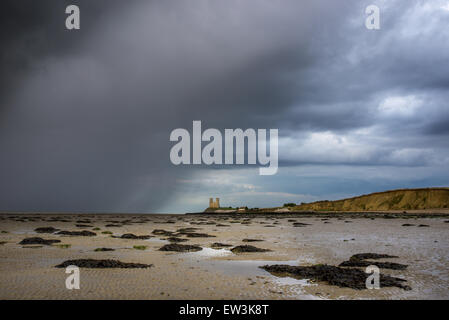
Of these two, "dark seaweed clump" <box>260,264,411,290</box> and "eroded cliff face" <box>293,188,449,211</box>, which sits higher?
"dark seaweed clump" <box>260,264,411,290</box>

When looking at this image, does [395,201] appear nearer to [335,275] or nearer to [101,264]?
[335,275]

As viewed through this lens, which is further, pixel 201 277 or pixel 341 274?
pixel 201 277

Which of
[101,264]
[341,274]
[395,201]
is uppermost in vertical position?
[341,274]

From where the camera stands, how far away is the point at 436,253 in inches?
642

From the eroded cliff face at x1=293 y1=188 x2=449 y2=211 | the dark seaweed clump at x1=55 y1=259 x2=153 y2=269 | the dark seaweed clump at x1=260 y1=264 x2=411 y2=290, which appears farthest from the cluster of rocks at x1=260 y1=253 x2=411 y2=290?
the eroded cliff face at x1=293 y1=188 x2=449 y2=211

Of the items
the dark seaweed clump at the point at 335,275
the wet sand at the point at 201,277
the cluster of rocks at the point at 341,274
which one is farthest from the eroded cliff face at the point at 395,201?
the dark seaweed clump at the point at 335,275

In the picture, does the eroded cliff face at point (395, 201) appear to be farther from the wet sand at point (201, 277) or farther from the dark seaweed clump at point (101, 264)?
the dark seaweed clump at point (101, 264)

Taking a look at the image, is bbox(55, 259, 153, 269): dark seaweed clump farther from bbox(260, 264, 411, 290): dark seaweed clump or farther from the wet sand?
bbox(260, 264, 411, 290): dark seaweed clump

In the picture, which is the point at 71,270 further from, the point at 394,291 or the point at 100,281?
the point at 394,291

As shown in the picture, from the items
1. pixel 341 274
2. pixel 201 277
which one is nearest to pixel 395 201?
pixel 341 274
